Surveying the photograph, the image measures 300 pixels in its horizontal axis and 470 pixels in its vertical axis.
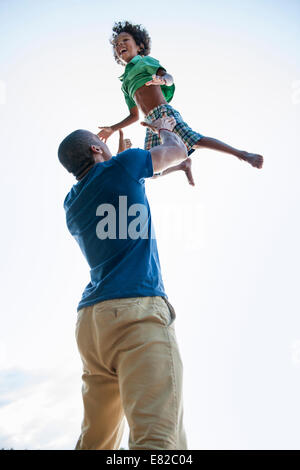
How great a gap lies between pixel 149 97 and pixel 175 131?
581mm

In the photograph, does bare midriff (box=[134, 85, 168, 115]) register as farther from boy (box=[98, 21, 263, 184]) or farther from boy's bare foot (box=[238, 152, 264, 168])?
boy's bare foot (box=[238, 152, 264, 168])

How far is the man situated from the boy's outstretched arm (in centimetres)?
191

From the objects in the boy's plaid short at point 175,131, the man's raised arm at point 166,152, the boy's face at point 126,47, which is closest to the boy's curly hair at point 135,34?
the boy's face at point 126,47

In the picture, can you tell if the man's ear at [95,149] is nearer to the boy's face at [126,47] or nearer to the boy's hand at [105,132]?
the boy's hand at [105,132]

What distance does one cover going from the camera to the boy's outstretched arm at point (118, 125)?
14.8ft

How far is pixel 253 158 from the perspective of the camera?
417 cm

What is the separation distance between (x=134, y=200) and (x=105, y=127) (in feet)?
8.05

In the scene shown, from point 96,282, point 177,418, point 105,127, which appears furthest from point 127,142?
point 177,418

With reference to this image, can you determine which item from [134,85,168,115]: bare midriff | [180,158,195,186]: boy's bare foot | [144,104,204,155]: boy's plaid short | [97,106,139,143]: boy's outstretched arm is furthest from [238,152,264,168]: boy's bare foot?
[97,106,139,143]: boy's outstretched arm

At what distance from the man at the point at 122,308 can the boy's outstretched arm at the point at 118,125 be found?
6.26 ft

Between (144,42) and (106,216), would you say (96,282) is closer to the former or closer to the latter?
(106,216)
